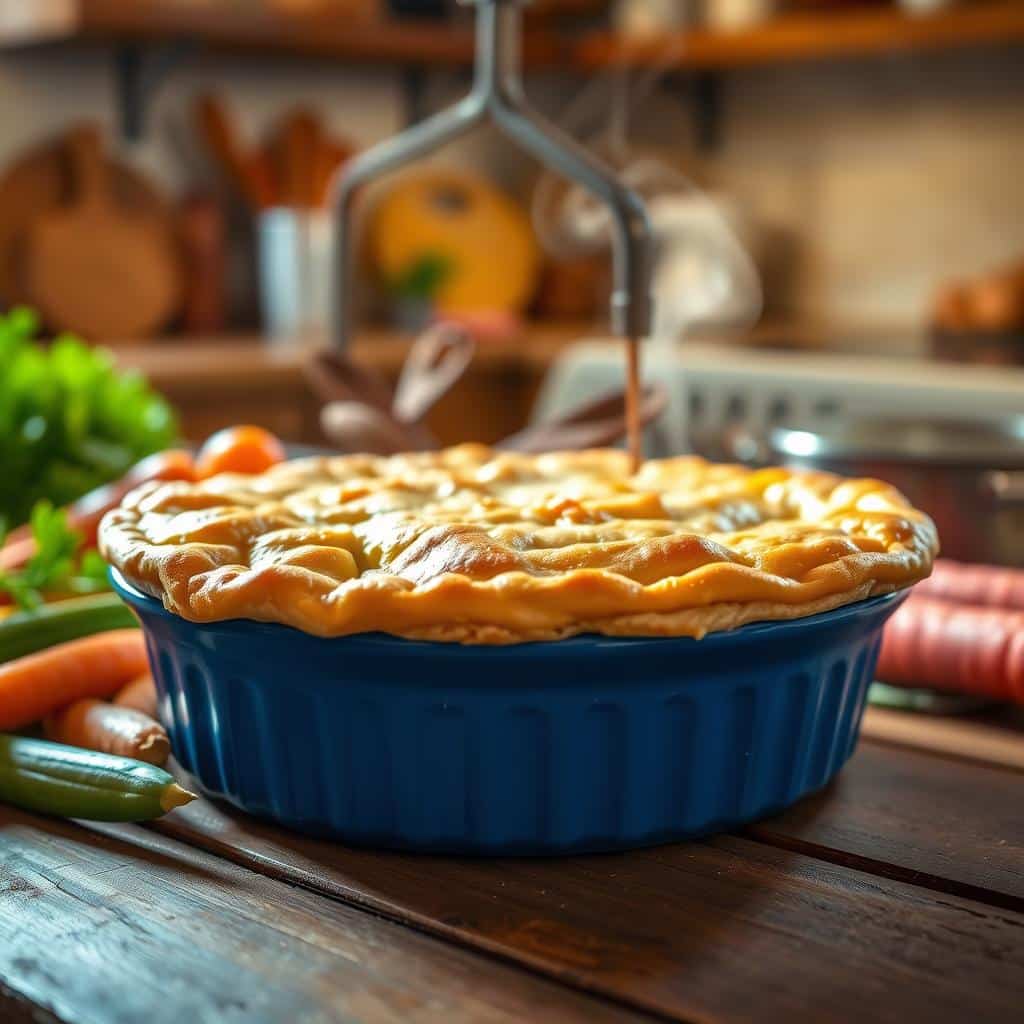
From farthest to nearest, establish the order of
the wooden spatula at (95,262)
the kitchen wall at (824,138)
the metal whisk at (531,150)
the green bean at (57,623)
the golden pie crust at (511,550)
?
the kitchen wall at (824,138)
the wooden spatula at (95,262)
the metal whisk at (531,150)
the green bean at (57,623)
the golden pie crust at (511,550)

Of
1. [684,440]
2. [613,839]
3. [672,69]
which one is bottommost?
[684,440]

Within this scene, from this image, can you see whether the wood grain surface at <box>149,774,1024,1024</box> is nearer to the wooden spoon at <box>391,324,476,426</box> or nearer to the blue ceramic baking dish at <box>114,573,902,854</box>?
the blue ceramic baking dish at <box>114,573,902,854</box>

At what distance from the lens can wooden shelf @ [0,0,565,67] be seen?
110 inches

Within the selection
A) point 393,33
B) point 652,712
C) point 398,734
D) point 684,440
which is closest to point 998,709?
point 652,712

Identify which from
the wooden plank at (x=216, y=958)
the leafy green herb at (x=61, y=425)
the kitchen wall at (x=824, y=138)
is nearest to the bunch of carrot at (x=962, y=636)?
the wooden plank at (x=216, y=958)

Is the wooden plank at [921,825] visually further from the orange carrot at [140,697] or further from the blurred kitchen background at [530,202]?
the blurred kitchen background at [530,202]

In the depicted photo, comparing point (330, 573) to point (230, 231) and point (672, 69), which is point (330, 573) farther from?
point (672, 69)

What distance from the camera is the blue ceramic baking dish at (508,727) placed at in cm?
72

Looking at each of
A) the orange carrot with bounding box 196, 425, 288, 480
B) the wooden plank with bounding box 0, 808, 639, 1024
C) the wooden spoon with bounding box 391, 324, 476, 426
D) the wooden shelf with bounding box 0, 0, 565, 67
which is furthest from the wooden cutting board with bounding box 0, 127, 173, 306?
the wooden plank with bounding box 0, 808, 639, 1024

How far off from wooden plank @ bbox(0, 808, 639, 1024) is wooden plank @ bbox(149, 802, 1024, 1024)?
21mm

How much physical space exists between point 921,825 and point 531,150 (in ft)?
1.99

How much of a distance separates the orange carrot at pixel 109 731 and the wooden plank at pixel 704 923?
49 millimetres

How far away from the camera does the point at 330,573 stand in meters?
0.76

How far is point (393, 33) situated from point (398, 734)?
9.17ft
